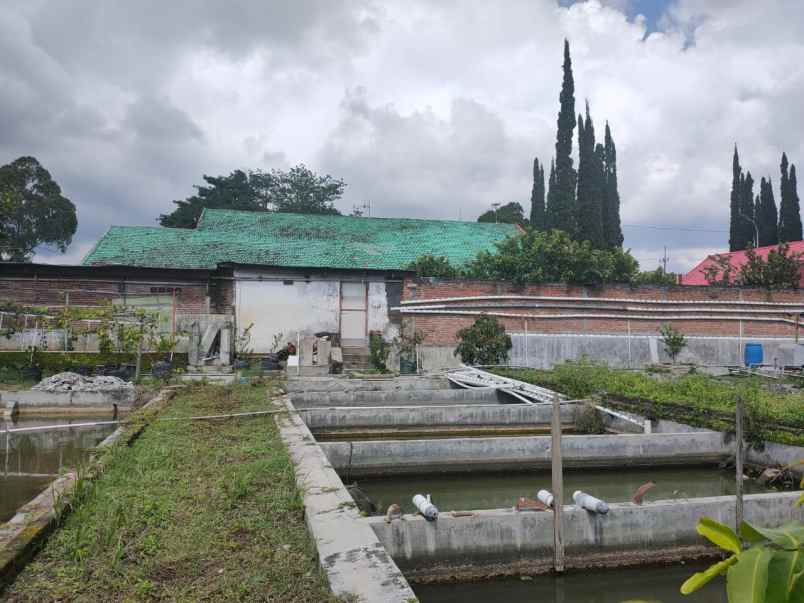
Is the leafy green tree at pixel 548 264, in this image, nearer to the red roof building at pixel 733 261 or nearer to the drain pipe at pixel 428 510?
the red roof building at pixel 733 261

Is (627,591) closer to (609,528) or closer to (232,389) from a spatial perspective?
(609,528)

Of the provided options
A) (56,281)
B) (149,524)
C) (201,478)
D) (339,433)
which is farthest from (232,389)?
(56,281)

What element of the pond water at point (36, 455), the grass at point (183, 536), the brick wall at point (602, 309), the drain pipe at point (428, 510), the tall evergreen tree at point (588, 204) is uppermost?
the tall evergreen tree at point (588, 204)

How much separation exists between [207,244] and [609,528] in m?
18.6

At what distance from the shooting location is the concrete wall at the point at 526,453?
8.33 m

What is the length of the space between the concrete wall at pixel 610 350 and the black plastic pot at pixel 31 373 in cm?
993

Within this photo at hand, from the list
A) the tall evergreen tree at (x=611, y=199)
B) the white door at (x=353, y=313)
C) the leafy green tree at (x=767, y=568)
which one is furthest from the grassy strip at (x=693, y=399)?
the tall evergreen tree at (x=611, y=199)

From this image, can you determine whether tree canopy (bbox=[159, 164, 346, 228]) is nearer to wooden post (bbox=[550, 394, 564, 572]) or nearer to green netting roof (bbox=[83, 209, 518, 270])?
green netting roof (bbox=[83, 209, 518, 270])

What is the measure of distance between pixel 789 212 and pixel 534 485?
110ft

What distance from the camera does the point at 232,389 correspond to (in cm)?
1141

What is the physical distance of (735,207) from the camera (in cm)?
3500

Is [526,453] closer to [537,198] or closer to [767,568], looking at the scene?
[767,568]

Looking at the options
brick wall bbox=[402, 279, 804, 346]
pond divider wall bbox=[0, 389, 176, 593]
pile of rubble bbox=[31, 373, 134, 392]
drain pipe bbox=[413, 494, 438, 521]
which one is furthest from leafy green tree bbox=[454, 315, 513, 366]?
pond divider wall bbox=[0, 389, 176, 593]

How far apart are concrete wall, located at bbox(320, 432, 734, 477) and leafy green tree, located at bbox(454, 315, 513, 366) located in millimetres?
8312
